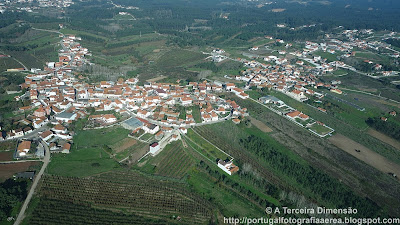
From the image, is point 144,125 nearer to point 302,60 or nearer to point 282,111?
point 282,111

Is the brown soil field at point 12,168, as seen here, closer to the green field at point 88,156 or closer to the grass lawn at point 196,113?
the green field at point 88,156

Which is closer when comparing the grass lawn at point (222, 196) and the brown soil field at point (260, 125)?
the grass lawn at point (222, 196)

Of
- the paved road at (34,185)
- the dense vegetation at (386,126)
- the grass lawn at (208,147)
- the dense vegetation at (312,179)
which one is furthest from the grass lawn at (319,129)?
the paved road at (34,185)

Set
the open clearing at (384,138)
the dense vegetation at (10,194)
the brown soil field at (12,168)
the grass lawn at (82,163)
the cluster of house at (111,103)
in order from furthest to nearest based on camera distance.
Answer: the open clearing at (384,138) → the cluster of house at (111,103) → the grass lawn at (82,163) → the brown soil field at (12,168) → the dense vegetation at (10,194)

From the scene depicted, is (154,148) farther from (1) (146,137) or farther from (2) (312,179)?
(2) (312,179)

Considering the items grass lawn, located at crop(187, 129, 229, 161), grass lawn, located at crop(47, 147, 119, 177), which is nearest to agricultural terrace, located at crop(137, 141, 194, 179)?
grass lawn, located at crop(187, 129, 229, 161)

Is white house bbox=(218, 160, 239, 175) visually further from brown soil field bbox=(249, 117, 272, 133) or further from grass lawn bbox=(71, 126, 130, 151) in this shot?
grass lawn bbox=(71, 126, 130, 151)

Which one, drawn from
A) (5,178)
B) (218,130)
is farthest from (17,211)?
(218,130)

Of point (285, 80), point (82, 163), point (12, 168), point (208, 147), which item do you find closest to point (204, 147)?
point (208, 147)
